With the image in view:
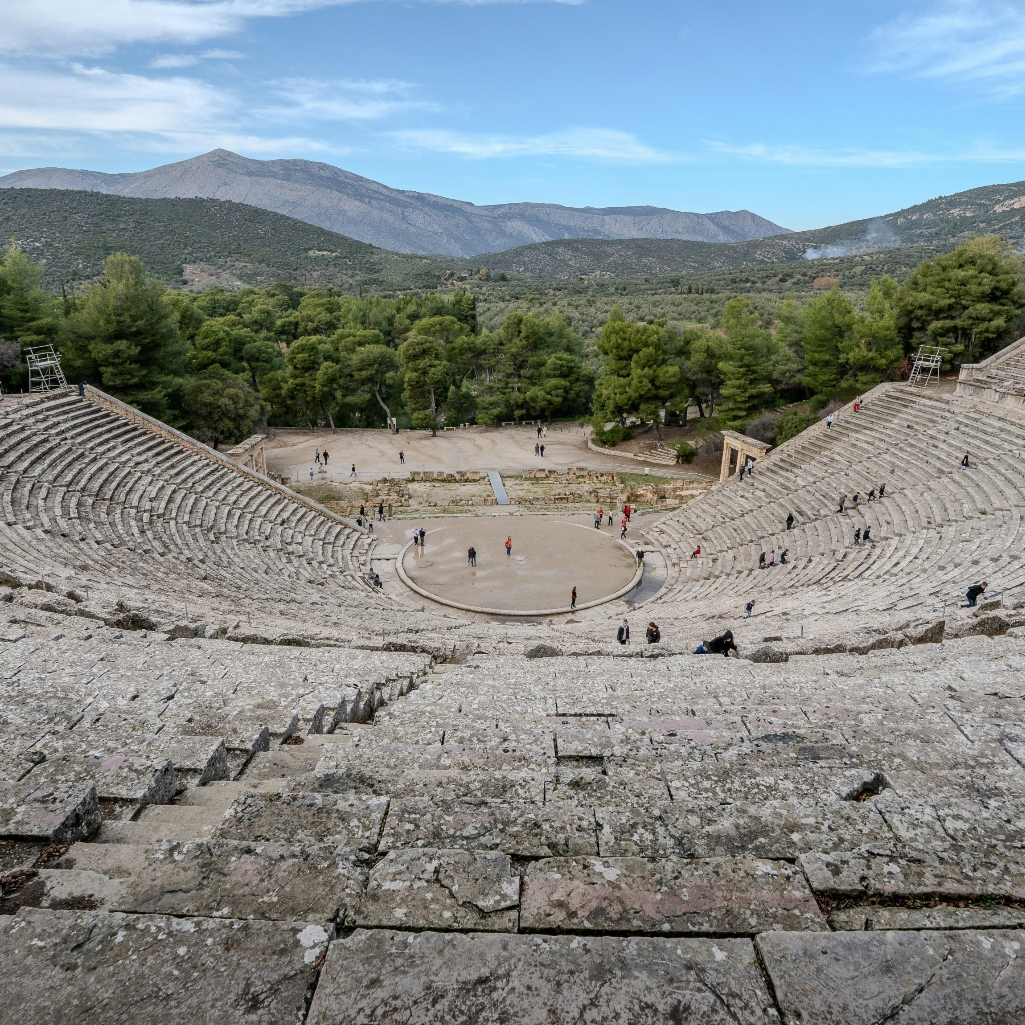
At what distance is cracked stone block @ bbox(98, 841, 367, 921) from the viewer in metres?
2.58

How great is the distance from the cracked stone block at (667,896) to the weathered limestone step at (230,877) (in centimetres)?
76

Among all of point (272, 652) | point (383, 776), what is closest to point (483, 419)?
point (272, 652)

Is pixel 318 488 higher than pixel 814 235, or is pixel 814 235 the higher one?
pixel 814 235

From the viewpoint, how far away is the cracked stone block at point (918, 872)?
2844 millimetres

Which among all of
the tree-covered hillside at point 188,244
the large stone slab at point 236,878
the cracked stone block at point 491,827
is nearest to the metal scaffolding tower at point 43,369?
the large stone slab at point 236,878

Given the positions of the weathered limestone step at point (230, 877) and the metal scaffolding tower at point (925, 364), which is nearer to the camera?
the weathered limestone step at point (230, 877)

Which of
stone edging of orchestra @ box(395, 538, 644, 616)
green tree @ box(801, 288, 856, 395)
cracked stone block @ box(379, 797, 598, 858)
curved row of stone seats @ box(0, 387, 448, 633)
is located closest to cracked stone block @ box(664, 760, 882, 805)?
cracked stone block @ box(379, 797, 598, 858)

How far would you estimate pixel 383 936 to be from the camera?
2.40 meters

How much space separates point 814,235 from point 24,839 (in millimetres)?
157307

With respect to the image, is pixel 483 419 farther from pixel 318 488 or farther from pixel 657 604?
pixel 657 604

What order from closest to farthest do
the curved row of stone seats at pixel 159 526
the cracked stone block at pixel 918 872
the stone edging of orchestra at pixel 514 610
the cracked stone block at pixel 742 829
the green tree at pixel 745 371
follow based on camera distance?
1. the cracked stone block at pixel 918 872
2. the cracked stone block at pixel 742 829
3. the curved row of stone seats at pixel 159 526
4. the stone edging of orchestra at pixel 514 610
5. the green tree at pixel 745 371

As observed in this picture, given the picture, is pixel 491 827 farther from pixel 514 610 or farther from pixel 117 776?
pixel 514 610

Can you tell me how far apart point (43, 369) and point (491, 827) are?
32364 millimetres

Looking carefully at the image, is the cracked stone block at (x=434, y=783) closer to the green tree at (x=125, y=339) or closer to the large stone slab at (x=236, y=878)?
the large stone slab at (x=236, y=878)
